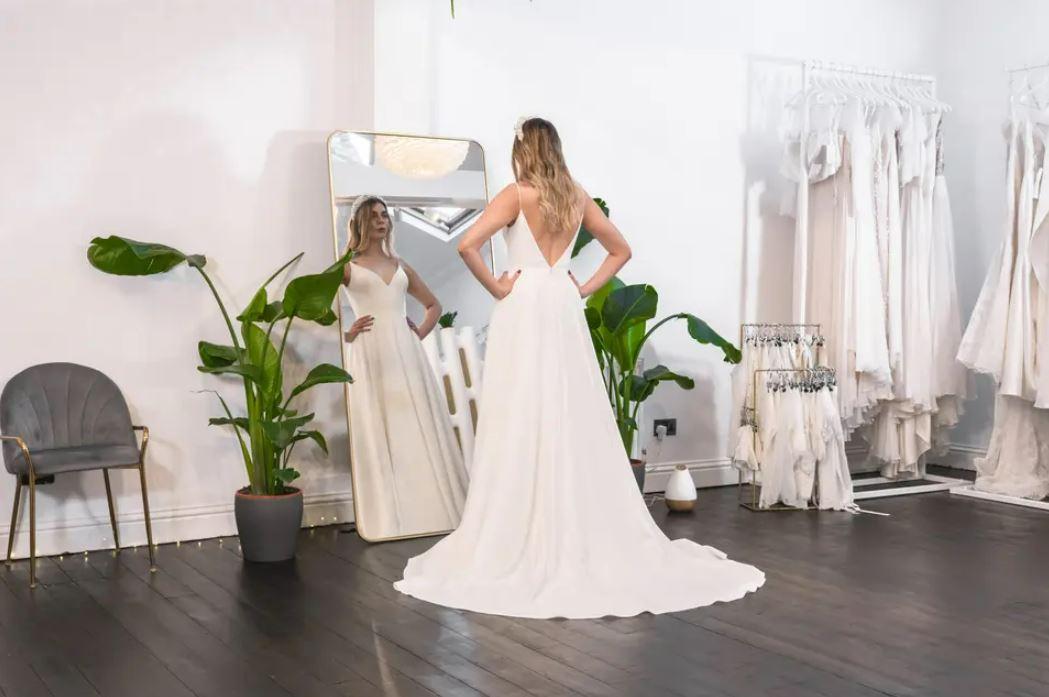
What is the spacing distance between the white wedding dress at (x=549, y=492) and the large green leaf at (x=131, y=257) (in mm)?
1271

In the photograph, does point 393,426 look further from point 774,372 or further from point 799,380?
point 799,380

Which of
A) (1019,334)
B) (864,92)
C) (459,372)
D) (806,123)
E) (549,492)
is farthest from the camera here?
(864,92)

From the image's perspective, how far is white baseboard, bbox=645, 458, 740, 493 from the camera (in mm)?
5961

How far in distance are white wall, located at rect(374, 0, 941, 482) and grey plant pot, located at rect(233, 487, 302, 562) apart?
1767mm

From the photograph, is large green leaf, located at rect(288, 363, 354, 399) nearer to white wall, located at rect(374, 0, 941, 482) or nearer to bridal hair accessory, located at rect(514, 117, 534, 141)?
bridal hair accessory, located at rect(514, 117, 534, 141)

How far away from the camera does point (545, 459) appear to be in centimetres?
397

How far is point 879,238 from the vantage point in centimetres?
614

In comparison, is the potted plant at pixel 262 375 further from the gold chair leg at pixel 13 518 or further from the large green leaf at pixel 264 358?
the gold chair leg at pixel 13 518

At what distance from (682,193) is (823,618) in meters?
2.99

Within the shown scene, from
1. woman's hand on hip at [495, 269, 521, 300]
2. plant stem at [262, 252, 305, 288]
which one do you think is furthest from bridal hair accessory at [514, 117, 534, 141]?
plant stem at [262, 252, 305, 288]

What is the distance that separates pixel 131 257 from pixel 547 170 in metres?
1.59

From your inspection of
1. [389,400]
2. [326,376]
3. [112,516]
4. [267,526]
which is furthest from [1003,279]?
[112,516]


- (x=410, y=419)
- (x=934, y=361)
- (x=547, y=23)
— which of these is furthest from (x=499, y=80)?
(x=934, y=361)

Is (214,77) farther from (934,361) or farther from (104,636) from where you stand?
(934,361)
